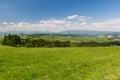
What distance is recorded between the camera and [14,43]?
143 m

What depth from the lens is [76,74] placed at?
67.8 ft

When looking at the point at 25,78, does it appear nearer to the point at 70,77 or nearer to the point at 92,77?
the point at 70,77

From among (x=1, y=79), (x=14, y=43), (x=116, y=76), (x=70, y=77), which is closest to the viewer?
(x=1, y=79)

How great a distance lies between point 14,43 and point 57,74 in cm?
12745

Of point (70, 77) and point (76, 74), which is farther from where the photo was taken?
point (76, 74)

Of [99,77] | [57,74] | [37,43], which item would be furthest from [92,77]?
[37,43]

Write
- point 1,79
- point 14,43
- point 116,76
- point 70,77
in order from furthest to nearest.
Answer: point 14,43 < point 116,76 < point 70,77 < point 1,79

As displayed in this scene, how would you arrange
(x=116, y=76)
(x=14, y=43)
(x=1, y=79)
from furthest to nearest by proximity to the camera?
(x=14, y=43)
(x=116, y=76)
(x=1, y=79)

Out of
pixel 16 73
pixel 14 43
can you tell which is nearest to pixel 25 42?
pixel 14 43

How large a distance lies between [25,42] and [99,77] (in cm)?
13168

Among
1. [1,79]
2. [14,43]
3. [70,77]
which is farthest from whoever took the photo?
[14,43]

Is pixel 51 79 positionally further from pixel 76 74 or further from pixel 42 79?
pixel 76 74

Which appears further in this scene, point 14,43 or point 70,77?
point 14,43

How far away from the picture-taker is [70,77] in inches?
754
